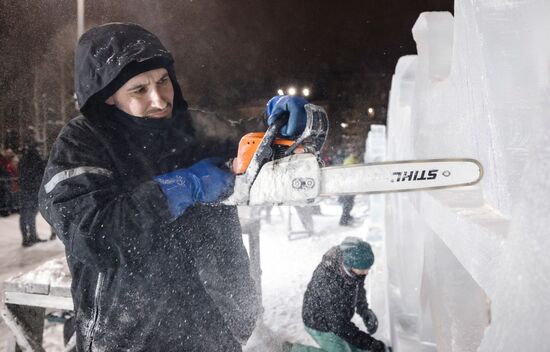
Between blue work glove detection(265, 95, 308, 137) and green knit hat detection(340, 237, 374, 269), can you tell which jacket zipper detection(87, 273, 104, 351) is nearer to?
blue work glove detection(265, 95, 308, 137)

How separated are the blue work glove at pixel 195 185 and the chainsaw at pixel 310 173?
0.05 meters

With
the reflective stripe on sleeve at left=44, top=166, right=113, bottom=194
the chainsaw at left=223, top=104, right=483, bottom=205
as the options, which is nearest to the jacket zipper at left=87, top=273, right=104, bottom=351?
the reflective stripe on sleeve at left=44, top=166, right=113, bottom=194

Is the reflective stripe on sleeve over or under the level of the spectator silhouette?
over

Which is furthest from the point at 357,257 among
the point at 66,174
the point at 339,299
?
the point at 66,174

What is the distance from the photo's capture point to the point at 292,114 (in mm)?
1379

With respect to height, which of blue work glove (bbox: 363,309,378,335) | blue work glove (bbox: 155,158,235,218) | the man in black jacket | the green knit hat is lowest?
blue work glove (bbox: 363,309,378,335)

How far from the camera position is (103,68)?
1.59 metres

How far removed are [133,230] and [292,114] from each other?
757 mm

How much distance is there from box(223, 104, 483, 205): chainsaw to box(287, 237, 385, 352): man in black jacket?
1723 mm

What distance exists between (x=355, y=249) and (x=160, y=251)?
173 centimetres

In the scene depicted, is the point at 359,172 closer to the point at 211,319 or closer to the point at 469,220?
the point at 469,220

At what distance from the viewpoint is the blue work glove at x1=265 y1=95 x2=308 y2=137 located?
1382 millimetres

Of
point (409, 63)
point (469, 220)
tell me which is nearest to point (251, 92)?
point (409, 63)

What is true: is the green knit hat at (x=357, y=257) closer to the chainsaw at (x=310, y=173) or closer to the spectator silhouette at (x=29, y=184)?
the chainsaw at (x=310, y=173)
